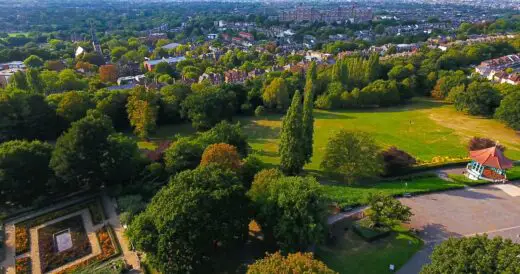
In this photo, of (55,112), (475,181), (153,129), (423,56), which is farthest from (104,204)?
(423,56)

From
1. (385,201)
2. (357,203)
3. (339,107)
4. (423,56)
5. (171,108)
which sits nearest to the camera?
(385,201)

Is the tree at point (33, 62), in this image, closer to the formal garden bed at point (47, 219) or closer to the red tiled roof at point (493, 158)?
the formal garden bed at point (47, 219)

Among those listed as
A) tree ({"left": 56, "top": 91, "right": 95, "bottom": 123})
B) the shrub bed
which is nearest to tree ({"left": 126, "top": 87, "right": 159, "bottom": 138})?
tree ({"left": 56, "top": 91, "right": 95, "bottom": 123})

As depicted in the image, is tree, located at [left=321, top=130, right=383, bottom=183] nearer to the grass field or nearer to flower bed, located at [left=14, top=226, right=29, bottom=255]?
the grass field

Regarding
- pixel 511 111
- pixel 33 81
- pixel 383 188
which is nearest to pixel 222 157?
pixel 383 188

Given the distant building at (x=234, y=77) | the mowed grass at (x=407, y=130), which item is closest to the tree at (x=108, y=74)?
the distant building at (x=234, y=77)

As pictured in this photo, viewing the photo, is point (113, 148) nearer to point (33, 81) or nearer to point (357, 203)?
point (357, 203)

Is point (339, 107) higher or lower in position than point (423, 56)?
lower
